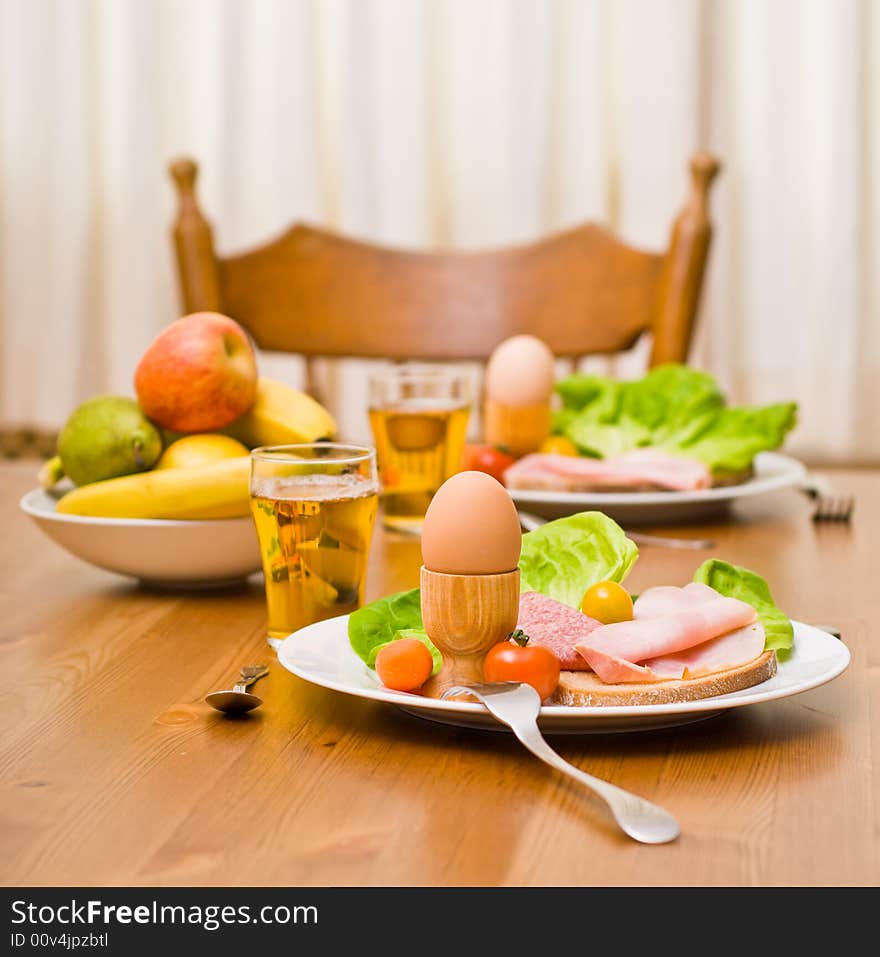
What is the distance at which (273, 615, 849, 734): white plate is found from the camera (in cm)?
66

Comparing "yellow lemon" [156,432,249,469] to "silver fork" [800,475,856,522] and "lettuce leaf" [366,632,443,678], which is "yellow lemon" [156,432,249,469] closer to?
"lettuce leaf" [366,632,443,678]

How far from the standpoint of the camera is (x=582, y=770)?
65cm

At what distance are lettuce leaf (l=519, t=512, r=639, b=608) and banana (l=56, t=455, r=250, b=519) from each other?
0.26m

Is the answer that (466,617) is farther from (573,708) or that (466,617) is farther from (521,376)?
(521,376)

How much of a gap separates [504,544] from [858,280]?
255 centimetres

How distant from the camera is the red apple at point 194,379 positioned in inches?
43.4

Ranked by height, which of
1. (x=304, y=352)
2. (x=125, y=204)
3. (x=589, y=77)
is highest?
(x=589, y=77)

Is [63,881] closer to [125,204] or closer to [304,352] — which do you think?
[304,352]

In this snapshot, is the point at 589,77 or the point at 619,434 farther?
the point at 589,77

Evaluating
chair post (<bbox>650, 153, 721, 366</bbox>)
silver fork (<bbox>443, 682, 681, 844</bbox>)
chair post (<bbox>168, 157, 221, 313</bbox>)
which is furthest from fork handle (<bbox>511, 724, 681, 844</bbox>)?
chair post (<bbox>168, 157, 221, 313</bbox>)

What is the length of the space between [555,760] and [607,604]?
183 millimetres

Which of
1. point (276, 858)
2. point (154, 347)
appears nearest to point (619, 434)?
point (154, 347)

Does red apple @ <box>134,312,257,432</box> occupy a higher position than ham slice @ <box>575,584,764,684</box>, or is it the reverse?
red apple @ <box>134,312,257,432</box>

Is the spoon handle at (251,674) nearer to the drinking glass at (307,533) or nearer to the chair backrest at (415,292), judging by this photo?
the drinking glass at (307,533)
